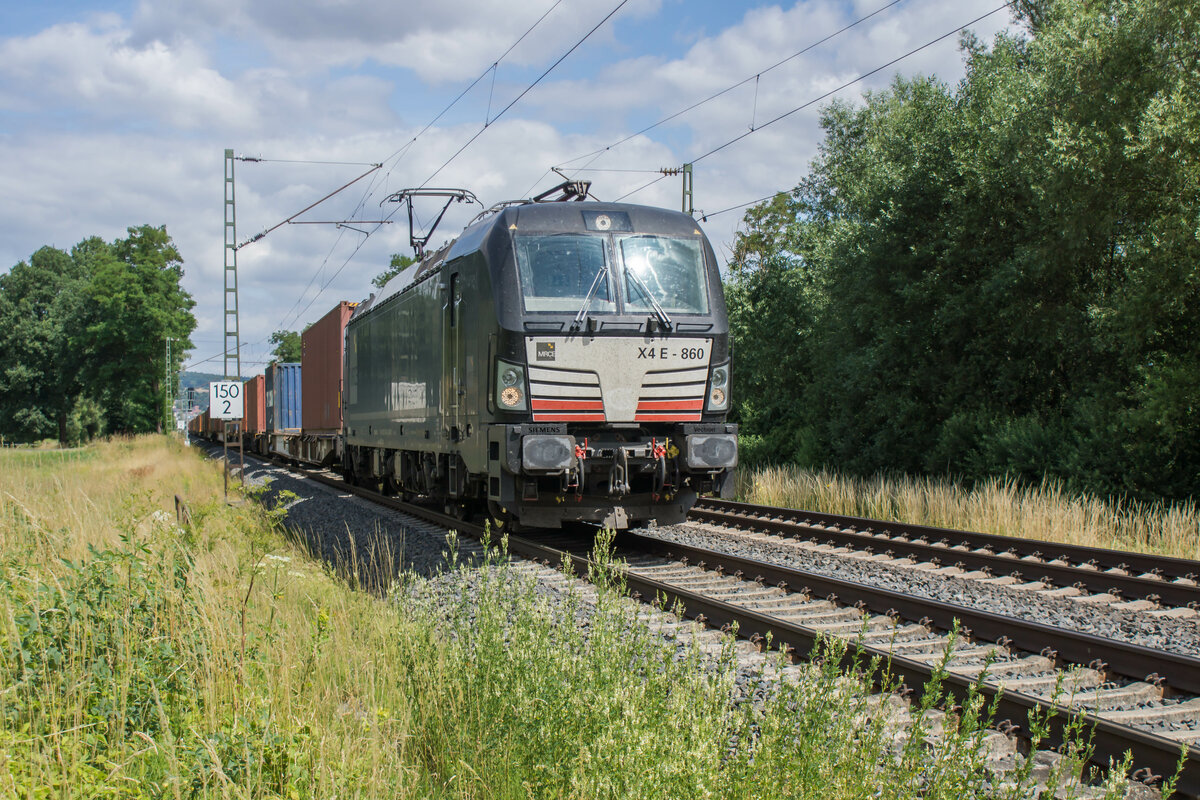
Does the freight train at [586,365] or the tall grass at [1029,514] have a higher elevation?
the freight train at [586,365]

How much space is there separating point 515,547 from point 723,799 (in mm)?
7684

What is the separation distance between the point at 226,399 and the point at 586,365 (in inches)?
496

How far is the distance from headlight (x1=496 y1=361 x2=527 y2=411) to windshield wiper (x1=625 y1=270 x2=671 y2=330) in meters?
1.57

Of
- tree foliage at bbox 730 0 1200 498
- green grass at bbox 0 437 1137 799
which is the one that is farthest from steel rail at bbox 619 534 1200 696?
tree foliage at bbox 730 0 1200 498

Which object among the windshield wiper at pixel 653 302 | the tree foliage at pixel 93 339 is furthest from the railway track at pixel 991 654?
the tree foliage at pixel 93 339

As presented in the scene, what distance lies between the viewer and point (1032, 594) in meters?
7.72

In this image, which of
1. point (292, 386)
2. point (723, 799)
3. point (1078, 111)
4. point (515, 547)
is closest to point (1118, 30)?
point (1078, 111)

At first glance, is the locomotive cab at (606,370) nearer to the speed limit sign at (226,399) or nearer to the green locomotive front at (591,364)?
the green locomotive front at (591,364)

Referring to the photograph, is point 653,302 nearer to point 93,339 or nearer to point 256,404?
point 256,404

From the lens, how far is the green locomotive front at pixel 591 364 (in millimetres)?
9062

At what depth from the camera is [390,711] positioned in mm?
4383

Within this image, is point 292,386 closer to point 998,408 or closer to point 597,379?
point 998,408

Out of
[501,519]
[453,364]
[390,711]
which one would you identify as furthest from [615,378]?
[390,711]

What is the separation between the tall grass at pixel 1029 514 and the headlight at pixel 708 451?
443 centimetres
